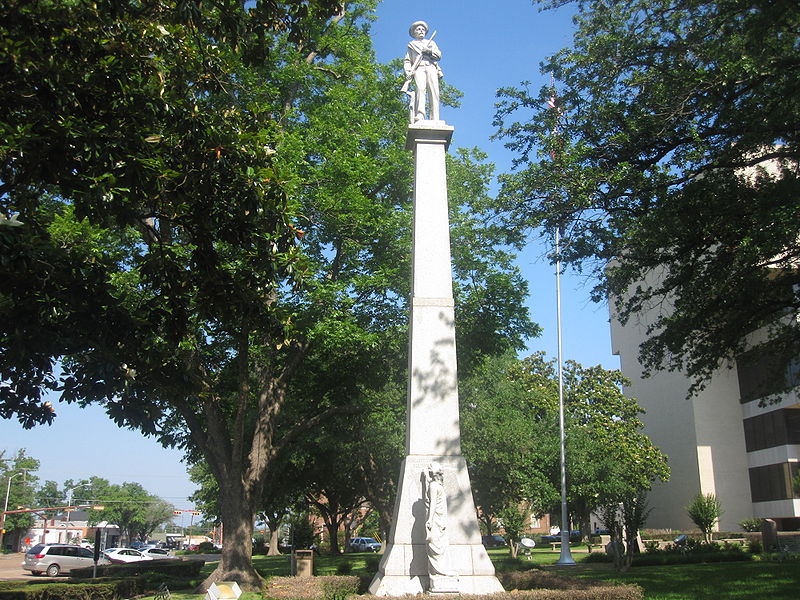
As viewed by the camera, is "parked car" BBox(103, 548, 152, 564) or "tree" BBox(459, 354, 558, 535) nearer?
"tree" BBox(459, 354, 558, 535)

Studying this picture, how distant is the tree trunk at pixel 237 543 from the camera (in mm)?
18422

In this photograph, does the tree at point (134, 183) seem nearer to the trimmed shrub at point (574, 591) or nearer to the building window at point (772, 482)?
the trimmed shrub at point (574, 591)

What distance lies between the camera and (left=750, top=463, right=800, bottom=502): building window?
42.4m

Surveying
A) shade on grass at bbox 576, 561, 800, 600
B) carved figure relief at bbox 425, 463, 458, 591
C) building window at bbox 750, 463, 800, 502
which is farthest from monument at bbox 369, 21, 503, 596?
building window at bbox 750, 463, 800, 502

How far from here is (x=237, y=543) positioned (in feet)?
62.0

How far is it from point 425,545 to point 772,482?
133ft

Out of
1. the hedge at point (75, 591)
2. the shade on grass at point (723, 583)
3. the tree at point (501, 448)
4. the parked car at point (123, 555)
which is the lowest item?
the parked car at point (123, 555)

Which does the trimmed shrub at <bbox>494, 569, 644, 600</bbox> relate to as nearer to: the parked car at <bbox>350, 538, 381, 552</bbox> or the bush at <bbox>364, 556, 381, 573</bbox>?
the bush at <bbox>364, 556, 381, 573</bbox>

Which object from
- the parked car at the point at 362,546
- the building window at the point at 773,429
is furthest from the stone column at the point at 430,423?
the parked car at the point at 362,546

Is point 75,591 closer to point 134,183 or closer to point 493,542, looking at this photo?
point 134,183

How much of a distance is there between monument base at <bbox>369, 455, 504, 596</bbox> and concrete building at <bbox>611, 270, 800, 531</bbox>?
34404 millimetres

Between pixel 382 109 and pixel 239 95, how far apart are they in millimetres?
4727

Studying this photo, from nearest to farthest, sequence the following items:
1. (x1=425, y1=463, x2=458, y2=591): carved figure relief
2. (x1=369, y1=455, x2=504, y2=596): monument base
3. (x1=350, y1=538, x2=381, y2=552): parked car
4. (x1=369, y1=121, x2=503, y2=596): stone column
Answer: (x1=425, y1=463, x2=458, y2=591): carved figure relief < (x1=369, y1=455, x2=504, y2=596): monument base < (x1=369, y1=121, x2=503, y2=596): stone column < (x1=350, y1=538, x2=381, y2=552): parked car

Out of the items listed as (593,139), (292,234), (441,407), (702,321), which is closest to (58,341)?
(292,234)
